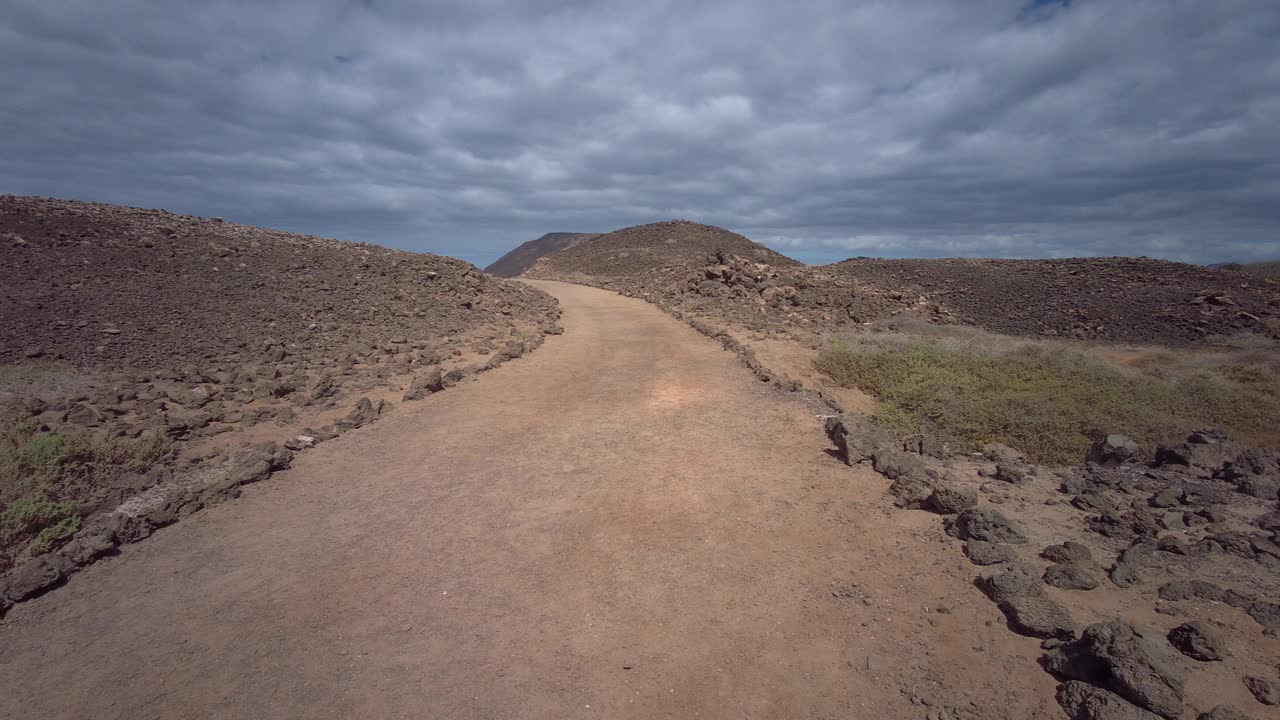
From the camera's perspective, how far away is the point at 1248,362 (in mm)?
13344

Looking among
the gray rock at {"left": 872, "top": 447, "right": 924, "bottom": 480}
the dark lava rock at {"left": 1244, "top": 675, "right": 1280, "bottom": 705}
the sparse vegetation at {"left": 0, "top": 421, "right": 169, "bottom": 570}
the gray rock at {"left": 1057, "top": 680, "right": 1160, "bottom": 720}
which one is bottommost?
the sparse vegetation at {"left": 0, "top": 421, "right": 169, "bottom": 570}

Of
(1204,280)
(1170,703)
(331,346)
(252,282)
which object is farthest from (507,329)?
(1204,280)

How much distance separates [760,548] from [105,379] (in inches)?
442

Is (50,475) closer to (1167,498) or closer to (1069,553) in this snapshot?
(1069,553)

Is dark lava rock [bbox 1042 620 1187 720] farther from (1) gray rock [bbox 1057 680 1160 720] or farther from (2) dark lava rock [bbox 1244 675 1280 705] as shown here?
(2) dark lava rock [bbox 1244 675 1280 705]

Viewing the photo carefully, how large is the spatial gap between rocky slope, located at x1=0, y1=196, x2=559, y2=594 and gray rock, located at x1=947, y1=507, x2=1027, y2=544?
28.1ft

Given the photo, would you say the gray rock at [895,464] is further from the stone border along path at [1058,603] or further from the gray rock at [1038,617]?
the gray rock at [1038,617]

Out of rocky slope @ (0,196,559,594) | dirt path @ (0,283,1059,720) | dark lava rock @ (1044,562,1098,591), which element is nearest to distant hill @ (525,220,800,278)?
rocky slope @ (0,196,559,594)

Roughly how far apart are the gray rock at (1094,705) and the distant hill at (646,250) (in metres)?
36.0

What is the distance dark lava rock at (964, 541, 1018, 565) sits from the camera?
5469 mm

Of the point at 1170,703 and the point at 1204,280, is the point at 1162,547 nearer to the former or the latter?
the point at 1170,703

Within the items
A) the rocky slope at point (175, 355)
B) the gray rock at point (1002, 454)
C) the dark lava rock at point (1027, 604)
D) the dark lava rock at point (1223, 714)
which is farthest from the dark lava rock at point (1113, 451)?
the rocky slope at point (175, 355)

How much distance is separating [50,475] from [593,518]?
6.39m

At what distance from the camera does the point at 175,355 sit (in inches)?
441
